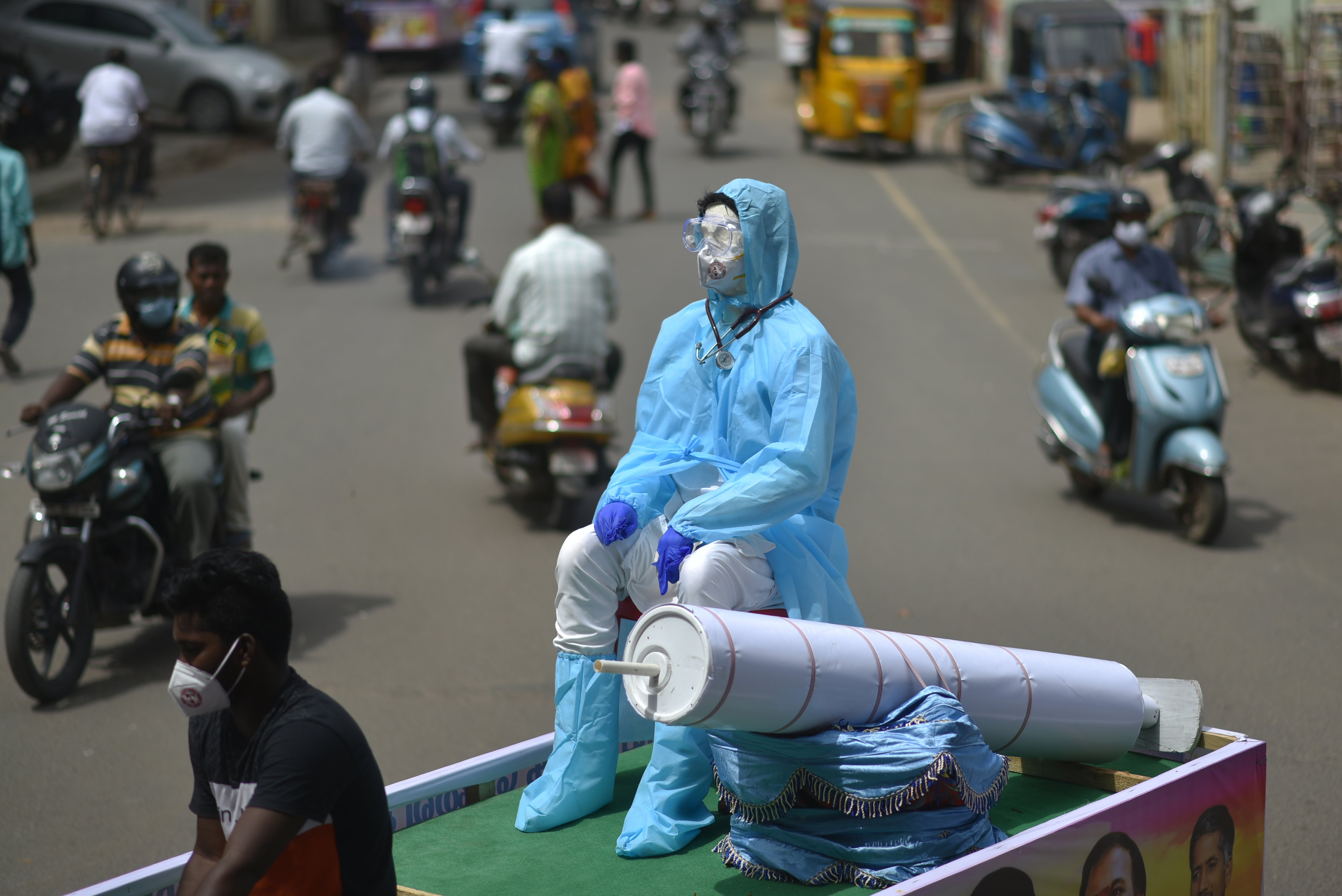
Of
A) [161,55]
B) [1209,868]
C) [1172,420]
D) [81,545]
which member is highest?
[161,55]

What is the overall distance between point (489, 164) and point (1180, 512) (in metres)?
15.3

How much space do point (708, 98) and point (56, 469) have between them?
55.0ft

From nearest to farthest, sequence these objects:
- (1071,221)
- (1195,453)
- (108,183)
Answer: (1195,453) → (1071,221) → (108,183)

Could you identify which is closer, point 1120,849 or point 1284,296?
point 1120,849

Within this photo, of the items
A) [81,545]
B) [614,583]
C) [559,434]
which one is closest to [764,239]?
[614,583]

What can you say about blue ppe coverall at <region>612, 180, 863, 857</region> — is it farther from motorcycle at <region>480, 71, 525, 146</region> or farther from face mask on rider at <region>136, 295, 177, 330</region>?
motorcycle at <region>480, 71, 525, 146</region>

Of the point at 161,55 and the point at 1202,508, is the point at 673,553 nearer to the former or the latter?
the point at 1202,508

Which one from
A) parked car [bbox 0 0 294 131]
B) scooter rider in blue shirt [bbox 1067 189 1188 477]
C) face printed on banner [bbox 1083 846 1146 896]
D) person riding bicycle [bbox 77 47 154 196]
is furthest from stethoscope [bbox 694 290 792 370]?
parked car [bbox 0 0 294 131]

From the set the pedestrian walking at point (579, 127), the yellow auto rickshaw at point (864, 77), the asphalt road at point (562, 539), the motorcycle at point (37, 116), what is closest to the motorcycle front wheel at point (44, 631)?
→ the asphalt road at point (562, 539)

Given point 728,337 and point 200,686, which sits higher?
point 728,337

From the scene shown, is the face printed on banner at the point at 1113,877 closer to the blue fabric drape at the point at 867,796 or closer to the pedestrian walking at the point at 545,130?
the blue fabric drape at the point at 867,796

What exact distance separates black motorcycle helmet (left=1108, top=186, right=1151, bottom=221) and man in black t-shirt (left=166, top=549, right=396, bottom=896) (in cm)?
661

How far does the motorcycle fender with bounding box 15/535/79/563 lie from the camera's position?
582 centimetres

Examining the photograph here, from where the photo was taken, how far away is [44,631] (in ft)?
19.6
